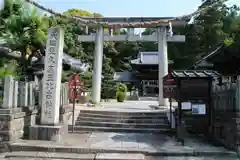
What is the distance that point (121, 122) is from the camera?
1021cm

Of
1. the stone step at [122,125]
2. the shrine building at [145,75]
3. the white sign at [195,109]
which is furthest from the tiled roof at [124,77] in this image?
the white sign at [195,109]

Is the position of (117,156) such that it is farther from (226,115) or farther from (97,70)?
(97,70)

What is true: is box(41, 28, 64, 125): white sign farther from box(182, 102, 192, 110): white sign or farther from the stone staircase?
box(182, 102, 192, 110): white sign

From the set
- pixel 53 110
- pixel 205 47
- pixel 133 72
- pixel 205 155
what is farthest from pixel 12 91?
pixel 205 47

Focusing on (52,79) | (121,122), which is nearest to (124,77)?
(121,122)

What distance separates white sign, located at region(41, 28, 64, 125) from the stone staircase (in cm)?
175

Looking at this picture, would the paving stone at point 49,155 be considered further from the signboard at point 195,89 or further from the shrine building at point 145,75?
the shrine building at point 145,75

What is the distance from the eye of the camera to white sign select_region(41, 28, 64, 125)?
26.6 ft

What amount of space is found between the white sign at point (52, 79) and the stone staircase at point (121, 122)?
175 centimetres

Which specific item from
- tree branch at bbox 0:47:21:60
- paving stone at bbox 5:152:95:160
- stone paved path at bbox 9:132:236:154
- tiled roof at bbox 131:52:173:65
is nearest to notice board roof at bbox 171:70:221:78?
stone paved path at bbox 9:132:236:154

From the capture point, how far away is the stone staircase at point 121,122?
9.66m

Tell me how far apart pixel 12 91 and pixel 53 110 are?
128 centimetres

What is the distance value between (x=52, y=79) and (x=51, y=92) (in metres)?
0.39

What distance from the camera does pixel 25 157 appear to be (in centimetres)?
665
